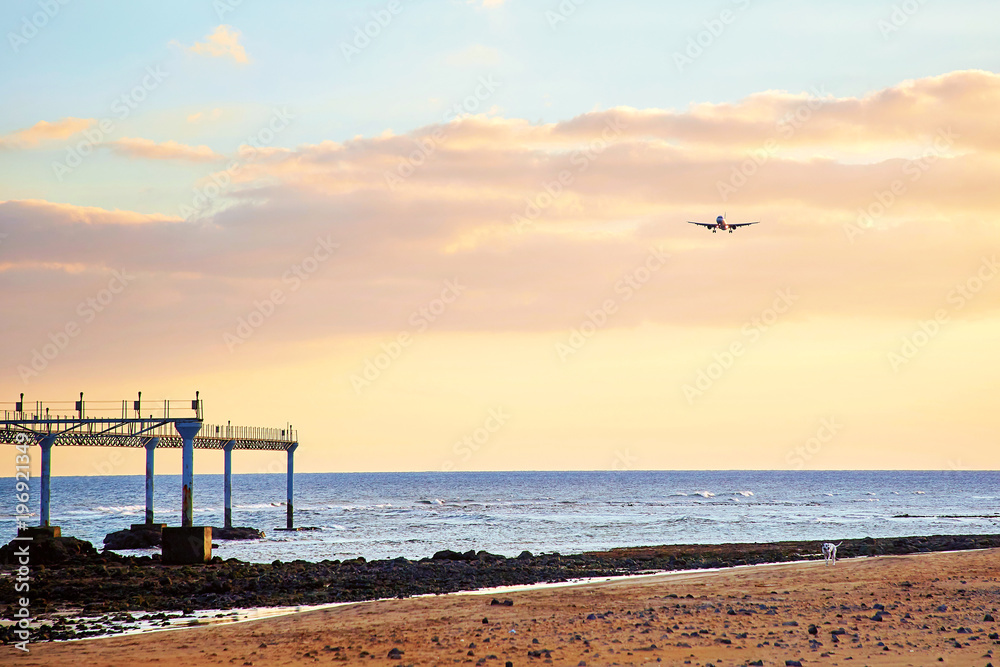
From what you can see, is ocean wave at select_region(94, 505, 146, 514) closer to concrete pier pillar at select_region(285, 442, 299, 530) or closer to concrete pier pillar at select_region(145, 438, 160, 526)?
concrete pier pillar at select_region(285, 442, 299, 530)

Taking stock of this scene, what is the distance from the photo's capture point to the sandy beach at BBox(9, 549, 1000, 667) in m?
20.2

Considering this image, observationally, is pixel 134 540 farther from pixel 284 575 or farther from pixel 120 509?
pixel 120 509

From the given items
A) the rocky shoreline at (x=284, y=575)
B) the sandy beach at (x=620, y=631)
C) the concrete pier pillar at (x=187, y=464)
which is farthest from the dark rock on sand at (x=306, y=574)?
the concrete pier pillar at (x=187, y=464)

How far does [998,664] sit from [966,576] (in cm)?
1705

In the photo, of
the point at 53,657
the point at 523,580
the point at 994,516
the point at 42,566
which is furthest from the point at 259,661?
the point at 994,516

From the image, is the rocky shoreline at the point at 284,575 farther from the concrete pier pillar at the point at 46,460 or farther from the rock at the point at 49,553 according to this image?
the concrete pier pillar at the point at 46,460

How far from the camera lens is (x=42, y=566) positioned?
40375 millimetres

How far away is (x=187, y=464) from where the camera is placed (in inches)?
2036

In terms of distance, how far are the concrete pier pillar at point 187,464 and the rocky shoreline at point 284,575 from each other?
5.32m

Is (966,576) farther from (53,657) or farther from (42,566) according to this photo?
(42,566)

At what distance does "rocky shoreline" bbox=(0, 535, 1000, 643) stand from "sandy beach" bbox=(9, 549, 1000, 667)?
3925 mm

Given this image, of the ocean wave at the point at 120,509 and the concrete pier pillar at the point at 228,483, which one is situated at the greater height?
the concrete pier pillar at the point at 228,483

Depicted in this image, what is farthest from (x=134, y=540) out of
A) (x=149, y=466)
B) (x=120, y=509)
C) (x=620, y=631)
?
(x=120, y=509)

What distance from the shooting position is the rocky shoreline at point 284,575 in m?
30.5
